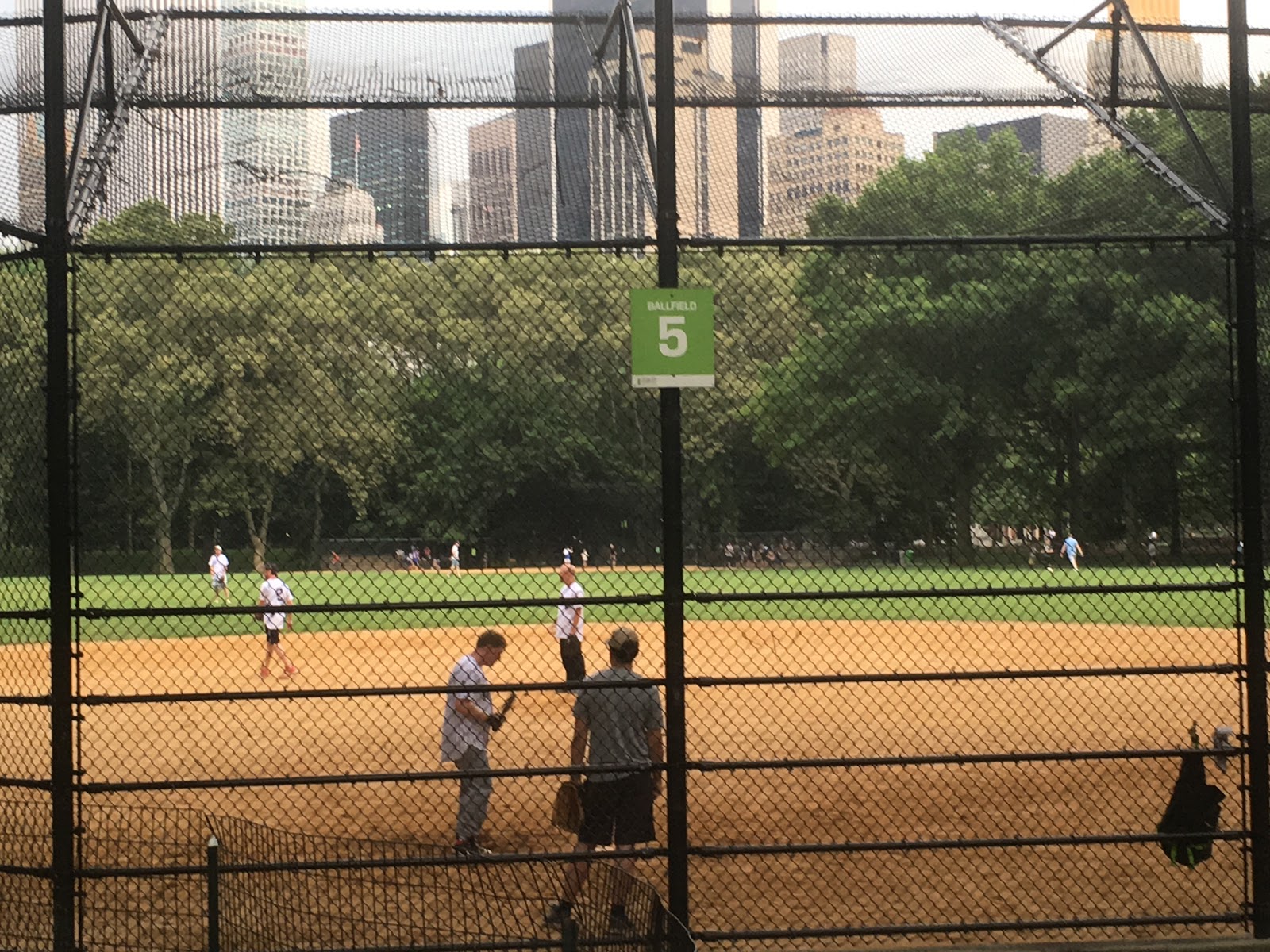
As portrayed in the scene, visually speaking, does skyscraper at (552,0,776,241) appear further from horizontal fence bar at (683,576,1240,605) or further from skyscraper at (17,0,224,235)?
horizontal fence bar at (683,576,1240,605)

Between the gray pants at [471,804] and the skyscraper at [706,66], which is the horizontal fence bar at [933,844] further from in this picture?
the skyscraper at [706,66]

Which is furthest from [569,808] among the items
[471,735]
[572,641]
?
[572,641]

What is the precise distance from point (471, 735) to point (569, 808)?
6.54 ft

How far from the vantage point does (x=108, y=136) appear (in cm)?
751

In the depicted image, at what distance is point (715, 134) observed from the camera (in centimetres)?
805

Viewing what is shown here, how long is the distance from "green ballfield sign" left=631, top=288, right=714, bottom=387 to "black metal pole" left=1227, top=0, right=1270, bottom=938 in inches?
105

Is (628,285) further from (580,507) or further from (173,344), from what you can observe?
(173,344)

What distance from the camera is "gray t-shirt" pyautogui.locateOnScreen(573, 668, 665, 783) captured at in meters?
7.05

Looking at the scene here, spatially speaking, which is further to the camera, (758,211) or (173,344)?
(758,211)

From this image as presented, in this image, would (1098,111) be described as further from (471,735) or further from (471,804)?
(471,804)

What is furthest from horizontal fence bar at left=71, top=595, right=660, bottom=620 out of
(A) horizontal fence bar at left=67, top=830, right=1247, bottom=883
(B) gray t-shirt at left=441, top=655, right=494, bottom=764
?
(B) gray t-shirt at left=441, top=655, right=494, bottom=764

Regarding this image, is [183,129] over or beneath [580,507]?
over

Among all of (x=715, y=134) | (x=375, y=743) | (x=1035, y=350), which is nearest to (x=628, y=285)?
(x=715, y=134)

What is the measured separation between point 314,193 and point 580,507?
7.24 feet
